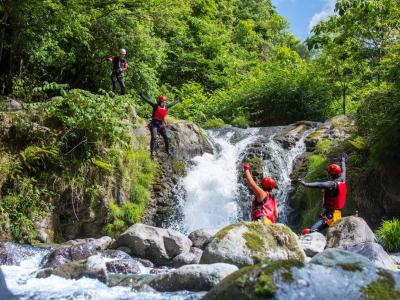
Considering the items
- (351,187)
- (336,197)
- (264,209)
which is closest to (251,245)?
(264,209)

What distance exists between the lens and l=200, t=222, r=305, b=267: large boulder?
7195 millimetres

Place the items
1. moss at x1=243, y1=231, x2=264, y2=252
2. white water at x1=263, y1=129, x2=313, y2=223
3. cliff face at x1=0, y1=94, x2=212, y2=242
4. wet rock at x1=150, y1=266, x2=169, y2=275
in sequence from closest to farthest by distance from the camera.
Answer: moss at x1=243, y1=231, x2=264, y2=252 < wet rock at x1=150, y1=266, x2=169, y2=275 < cliff face at x1=0, y1=94, x2=212, y2=242 < white water at x1=263, y1=129, x2=313, y2=223

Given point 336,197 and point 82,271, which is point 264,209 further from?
point 82,271

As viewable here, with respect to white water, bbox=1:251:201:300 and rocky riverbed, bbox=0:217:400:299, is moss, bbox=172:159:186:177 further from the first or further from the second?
white water, bbox=1:251:201:300

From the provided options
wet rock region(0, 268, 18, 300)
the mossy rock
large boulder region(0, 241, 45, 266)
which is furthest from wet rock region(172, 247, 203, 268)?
the mossy rock

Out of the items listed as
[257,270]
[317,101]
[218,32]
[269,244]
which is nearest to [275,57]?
[218,32]

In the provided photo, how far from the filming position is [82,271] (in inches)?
279

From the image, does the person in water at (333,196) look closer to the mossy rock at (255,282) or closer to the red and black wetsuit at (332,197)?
the red and black wetsuit at (332,197)

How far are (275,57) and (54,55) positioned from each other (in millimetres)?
20078

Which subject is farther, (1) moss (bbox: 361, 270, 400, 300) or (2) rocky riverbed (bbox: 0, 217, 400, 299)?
(2) rocky riverbed (bbox: 0, 217, 400, 299)

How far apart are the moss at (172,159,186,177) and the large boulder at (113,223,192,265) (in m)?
5.34

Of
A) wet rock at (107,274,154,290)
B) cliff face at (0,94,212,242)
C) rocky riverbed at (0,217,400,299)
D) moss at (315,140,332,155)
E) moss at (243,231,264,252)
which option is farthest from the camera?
moss at (315,140,332,155)

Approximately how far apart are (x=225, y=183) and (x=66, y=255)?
743cm

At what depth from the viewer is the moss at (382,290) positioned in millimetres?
4699
